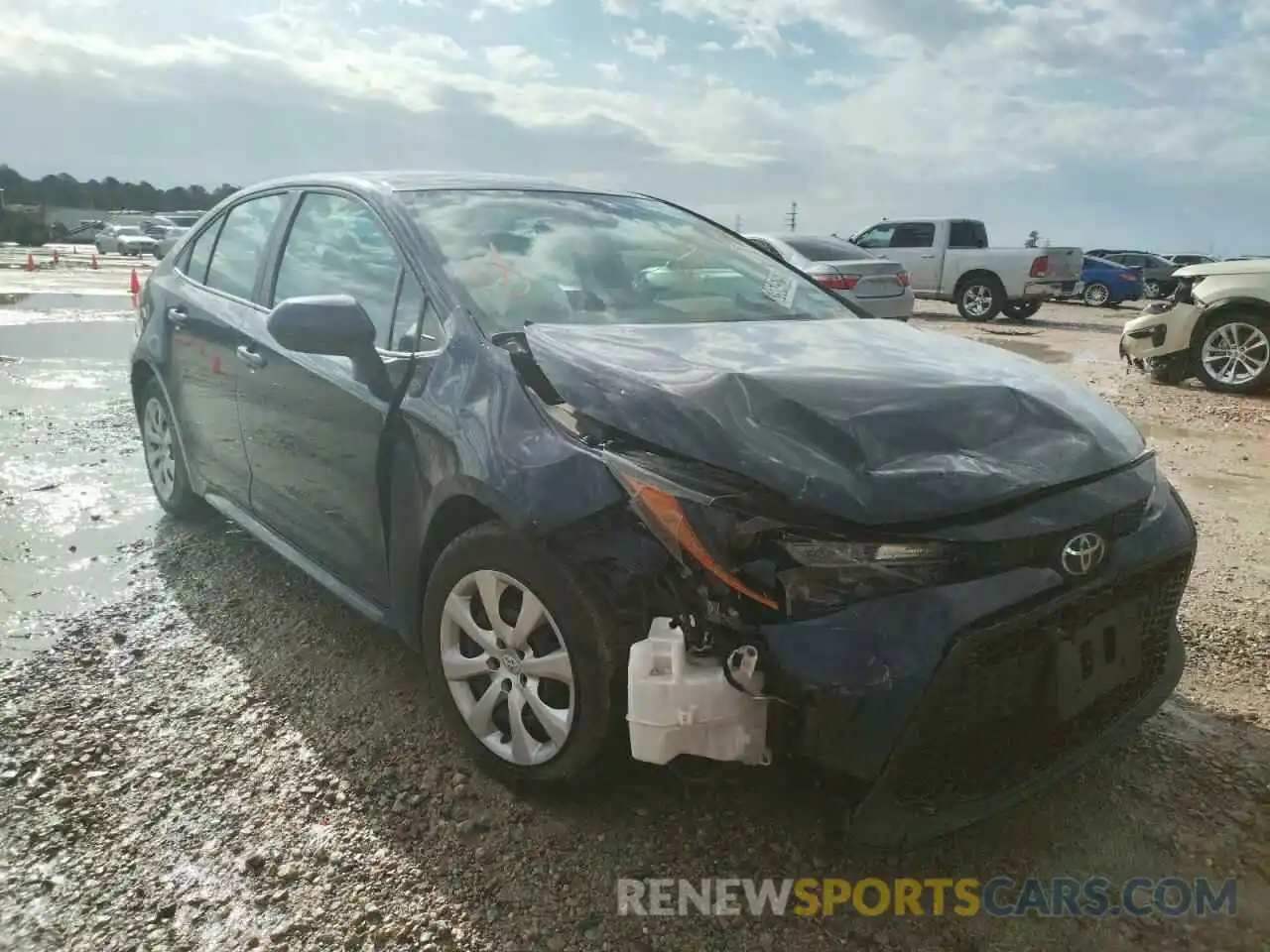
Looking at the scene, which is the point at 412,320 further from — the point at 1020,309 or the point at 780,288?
the point at 1020,309

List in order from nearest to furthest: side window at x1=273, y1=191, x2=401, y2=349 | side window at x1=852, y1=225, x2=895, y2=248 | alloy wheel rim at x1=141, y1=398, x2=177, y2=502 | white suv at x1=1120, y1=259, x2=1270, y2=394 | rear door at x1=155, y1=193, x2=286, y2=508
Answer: side window at x1=273, y1=191, x2=401, y2=349 → rear door at x1=155, y1=193, x2=286, y2=508 → alloy wheel rim at x1=141, y1=398, x2=177, y2=502 → white suv at x1=1120, y1=259, x2=1270, y2=394 → side window at x1=852, y1=225, x2=895, y2=248

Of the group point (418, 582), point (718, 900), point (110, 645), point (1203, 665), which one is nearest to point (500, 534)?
point (418, 582)

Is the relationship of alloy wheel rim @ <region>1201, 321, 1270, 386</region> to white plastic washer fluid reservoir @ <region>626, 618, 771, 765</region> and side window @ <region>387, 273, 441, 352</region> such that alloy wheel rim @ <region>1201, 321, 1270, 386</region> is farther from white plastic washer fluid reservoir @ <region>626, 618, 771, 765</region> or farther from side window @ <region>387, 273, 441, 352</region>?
white plastic washer fluid reservoir @ <region>626, 618, 771, 765</region>

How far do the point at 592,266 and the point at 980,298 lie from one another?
637 inches

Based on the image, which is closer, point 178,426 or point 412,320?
point 412,320

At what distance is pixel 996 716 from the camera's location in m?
1.92

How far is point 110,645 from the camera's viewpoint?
326cm

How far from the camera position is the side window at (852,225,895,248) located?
18516mm

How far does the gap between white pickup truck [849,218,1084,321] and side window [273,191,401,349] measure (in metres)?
15.7

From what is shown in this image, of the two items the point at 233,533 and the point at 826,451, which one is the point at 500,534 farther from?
the point at 233,533

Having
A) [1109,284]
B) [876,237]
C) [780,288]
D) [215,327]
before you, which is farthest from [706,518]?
[1109,284]

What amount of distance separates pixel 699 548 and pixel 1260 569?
3409mm

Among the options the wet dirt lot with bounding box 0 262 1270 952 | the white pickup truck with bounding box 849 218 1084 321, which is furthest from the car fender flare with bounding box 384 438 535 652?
the white pickup truck with bounding box 849 218 1084 321

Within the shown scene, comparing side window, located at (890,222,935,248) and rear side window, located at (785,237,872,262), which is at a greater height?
side window, located at (890,222,935,248)
